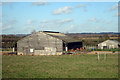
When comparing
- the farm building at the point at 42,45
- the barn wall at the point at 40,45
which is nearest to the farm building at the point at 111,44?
the farm building at the point at 42,45

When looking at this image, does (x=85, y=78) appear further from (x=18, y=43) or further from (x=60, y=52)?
(x=18, y=43)

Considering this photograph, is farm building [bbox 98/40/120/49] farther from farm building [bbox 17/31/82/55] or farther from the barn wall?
the barn wall

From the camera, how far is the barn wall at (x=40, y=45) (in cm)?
4166

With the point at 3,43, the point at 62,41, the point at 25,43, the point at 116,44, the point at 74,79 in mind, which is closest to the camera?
the point at 74,79

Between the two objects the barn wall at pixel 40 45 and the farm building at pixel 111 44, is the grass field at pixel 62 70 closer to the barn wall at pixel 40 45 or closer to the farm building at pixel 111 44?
the barn wall at pixel 40 45

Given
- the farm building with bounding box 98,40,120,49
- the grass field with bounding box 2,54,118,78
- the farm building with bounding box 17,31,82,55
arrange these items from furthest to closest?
the farm building with bounding box 98,40,120,49 → the farm building with bounding box 17,31,82,55 → the grass field with bounding box 2,54,118,78

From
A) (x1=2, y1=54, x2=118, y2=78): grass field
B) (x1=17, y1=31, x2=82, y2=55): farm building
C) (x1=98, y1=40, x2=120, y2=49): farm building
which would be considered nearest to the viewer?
(x1=2, y1=54, x2=118, y2=78): grass field

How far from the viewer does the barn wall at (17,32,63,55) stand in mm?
41656

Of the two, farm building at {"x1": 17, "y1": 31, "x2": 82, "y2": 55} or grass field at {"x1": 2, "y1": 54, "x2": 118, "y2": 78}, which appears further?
farm building at {"x1": 17, "y1": 31, "x2": 82, "y2": 55}

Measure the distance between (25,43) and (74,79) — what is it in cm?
3077

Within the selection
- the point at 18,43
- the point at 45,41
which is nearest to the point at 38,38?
the point at 45,41

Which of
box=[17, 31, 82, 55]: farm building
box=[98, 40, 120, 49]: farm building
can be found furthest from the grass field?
box=[98, 40, 120, 49]: farm building

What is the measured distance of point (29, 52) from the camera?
4388 centimetres

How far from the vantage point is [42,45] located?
42.8 meters
